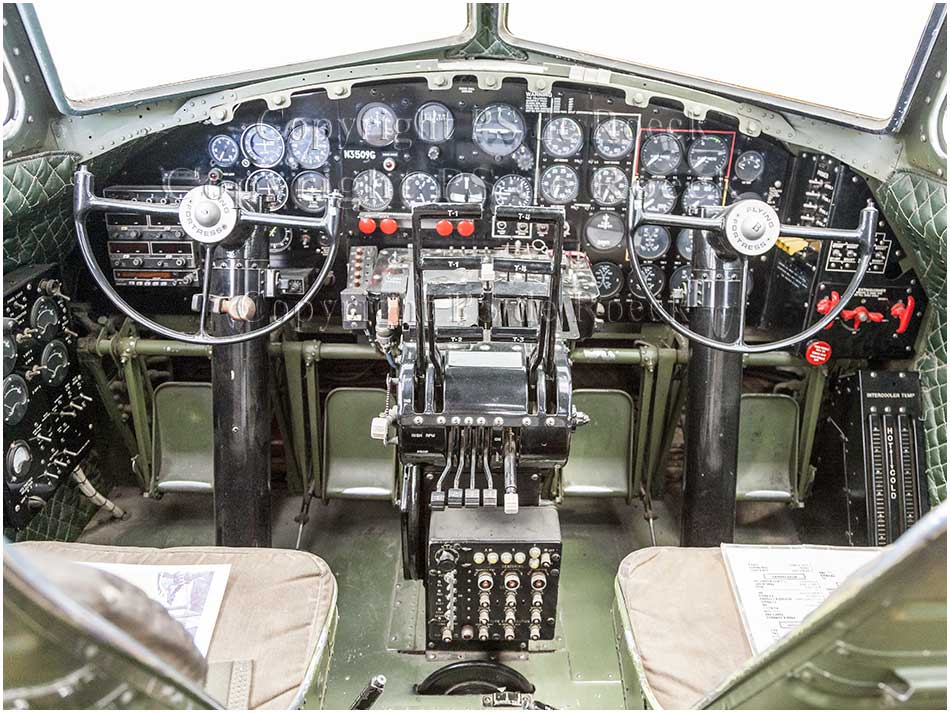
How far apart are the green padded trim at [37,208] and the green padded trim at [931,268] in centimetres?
288

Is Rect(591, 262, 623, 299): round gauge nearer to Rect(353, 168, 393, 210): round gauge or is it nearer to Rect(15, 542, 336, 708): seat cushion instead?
Rect(353, 168, 393, 210): round gauge

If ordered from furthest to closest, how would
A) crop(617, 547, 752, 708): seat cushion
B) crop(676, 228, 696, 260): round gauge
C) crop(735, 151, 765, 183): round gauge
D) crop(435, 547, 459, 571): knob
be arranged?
1. crop(676, 228, 696, 260): round gauge
2. crop(735, 151, 765, 183): round gauge
3. crop(435, 547, 459, 571): knob
4. crop(617, 547, 752, 708): seat cushion

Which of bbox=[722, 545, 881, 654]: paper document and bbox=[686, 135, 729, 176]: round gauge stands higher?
bbox=[686, 135, 729, 176]: round gauge

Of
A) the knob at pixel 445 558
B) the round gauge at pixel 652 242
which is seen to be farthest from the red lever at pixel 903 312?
the knob at pixel 445 558

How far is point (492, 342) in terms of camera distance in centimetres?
220

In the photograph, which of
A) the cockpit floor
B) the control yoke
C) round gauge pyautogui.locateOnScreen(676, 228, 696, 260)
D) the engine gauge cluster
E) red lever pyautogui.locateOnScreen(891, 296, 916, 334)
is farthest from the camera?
round gauge pyautogui.locateOnScreen(676, 228, 696, 260)

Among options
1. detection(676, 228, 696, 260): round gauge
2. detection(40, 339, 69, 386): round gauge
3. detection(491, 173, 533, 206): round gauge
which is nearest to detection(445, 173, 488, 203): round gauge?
detection(491, 173, 533, 206): round gauge

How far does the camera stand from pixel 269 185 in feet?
10.5

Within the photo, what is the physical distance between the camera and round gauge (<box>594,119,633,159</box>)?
3072mm

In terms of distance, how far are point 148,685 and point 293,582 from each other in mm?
1115

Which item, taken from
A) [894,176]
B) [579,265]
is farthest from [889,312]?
[579,265]

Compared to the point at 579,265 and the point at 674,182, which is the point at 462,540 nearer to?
the point at 579,265

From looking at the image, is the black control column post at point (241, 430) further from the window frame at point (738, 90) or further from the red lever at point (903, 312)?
the red lever at point (903, 312)

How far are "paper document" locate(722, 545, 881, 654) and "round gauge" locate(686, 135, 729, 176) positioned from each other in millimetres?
1615
